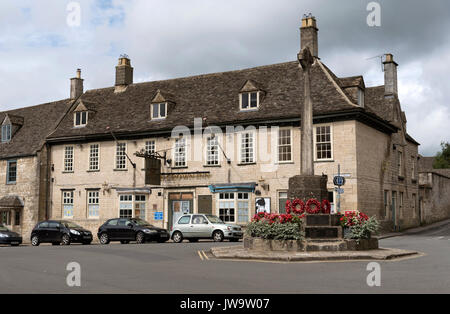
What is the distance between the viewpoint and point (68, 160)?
3778 centimetres

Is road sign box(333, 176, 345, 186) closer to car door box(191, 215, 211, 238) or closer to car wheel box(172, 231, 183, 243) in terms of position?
car door box(191, 215, 211, 238)

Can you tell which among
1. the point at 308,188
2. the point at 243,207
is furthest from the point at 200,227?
the point at 308,188

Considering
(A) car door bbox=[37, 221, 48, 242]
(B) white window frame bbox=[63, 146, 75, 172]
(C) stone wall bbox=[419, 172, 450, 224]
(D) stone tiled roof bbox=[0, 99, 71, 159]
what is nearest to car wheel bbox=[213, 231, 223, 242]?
(A) car door bbox=[37, 221, 48, 242]

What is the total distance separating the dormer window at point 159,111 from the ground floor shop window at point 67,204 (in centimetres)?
825

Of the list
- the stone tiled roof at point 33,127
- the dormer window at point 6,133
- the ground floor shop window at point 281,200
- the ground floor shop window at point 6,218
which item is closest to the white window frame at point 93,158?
the stone tiled roof at point 33,127

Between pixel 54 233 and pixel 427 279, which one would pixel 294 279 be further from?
pixel 54 233

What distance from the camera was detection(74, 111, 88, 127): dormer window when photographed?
125ft

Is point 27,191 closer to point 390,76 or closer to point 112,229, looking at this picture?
point 112,229

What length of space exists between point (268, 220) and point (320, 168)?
40.7 ft

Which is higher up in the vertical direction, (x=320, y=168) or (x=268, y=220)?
(x=320, y=168)

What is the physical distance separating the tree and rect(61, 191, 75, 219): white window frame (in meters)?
56.0

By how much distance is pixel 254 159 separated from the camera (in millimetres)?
31125

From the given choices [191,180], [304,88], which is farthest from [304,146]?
[191,180]
